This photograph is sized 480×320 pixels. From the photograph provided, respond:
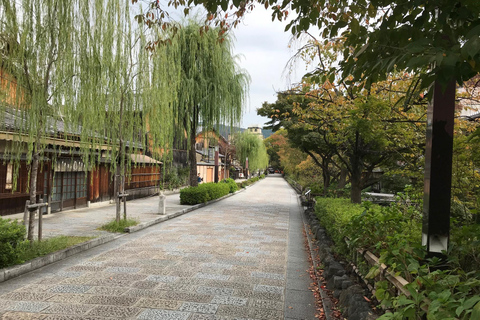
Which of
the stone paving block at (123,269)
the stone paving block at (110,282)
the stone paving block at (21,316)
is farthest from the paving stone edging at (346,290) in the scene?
the stone paving block at (21,316)

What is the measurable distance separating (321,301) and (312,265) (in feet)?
6.57

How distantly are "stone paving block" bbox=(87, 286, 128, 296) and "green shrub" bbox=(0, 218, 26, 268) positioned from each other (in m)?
1.64

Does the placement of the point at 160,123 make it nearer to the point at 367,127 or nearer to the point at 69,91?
the point at 69,91

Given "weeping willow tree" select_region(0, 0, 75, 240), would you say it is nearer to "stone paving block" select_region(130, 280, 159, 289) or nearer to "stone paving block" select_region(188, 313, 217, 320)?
"stone paving block" select_region(130, 280, 159, 289)

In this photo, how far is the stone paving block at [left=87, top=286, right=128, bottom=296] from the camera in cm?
461

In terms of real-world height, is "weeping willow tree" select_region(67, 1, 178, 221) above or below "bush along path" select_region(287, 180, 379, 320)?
above

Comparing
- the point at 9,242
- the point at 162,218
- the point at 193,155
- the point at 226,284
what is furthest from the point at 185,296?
the point at 193,155

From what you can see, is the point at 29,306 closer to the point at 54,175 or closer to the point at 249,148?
the point at 54,175

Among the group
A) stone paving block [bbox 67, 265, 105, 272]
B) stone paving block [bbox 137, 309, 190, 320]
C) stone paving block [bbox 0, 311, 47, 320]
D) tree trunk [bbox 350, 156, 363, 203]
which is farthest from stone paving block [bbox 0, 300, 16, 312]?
tree trunk [bbox 350, 156, 363, 203]

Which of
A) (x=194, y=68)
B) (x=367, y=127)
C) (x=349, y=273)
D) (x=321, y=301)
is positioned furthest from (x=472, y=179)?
(x=194, y=68)

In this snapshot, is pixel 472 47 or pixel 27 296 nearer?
pixel 472 47

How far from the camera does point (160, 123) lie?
31.4ft

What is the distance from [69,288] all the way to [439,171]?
5.09m

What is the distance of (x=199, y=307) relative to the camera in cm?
423
